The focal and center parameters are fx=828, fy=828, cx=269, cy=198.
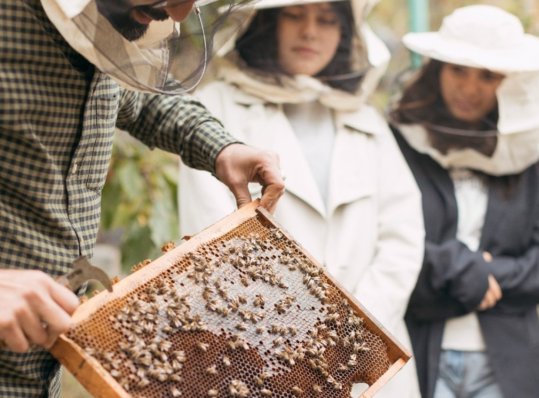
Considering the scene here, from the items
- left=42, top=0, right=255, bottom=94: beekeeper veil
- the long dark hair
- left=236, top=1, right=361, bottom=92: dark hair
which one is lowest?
the long dark hair

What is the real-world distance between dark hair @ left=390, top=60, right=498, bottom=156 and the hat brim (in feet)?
0.36

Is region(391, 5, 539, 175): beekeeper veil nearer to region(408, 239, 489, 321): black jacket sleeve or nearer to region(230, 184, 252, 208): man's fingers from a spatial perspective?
region(408, 239, 489, 321): black jacket sleeve

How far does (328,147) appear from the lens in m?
3.41

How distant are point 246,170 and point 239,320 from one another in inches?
21.0

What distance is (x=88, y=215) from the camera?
1.95m

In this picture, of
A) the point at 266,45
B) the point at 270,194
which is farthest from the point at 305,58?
the point at 270,194

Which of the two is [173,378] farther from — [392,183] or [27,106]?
[392,183]

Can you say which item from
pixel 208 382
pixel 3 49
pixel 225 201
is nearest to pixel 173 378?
pixel 208 382

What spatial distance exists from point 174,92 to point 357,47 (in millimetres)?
1829

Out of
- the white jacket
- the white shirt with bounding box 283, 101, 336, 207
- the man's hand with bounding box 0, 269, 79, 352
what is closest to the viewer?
the man's hand with bounding box 0, 269, 79, 352

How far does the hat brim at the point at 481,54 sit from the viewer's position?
3.50 m

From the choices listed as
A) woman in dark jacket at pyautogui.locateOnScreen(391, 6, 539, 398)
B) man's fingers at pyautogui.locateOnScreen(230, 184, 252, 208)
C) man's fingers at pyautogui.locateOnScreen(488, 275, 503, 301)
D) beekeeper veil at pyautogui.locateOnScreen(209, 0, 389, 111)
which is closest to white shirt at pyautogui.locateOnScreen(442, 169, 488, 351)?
woman in dark jacket at pyautogui.locateOnScreen(391, 6, 539, 398)

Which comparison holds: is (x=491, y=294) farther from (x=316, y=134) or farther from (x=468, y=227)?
(x=316, y=134)

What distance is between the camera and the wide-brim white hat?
11.6 ft
